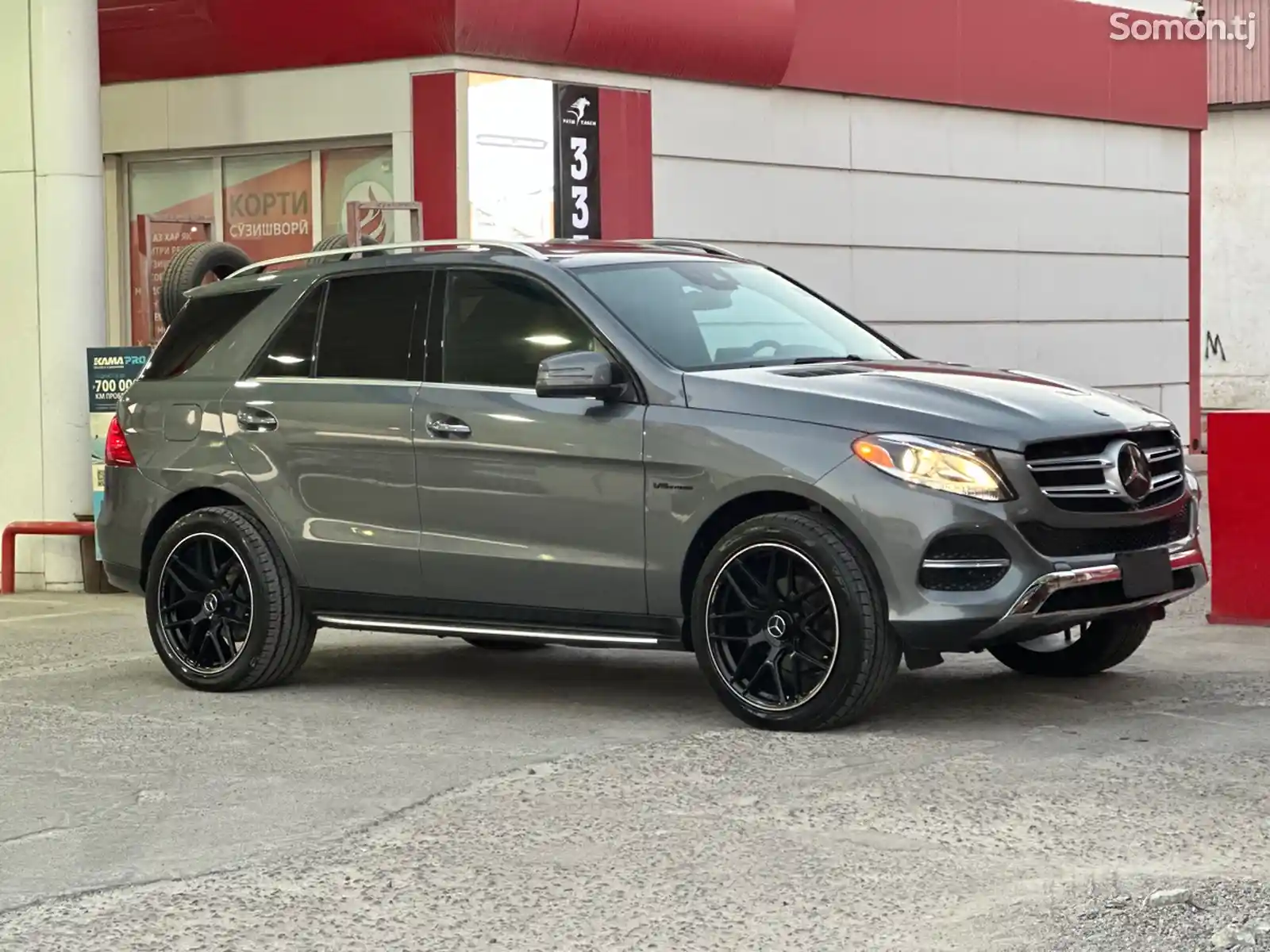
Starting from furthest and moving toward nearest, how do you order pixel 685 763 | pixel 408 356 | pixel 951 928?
pixel 408 356 → pixel 685 763 → pixel 951 928

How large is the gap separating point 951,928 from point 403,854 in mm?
1582

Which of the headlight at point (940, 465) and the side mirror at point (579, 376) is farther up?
the side mirror at point (579, 376)

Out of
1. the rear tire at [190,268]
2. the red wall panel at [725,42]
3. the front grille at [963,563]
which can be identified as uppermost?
the red wall panel at [725,42]

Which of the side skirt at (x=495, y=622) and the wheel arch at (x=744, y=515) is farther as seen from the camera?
the side skirt at (x=495, y=622)

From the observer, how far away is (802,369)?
783 centimetres

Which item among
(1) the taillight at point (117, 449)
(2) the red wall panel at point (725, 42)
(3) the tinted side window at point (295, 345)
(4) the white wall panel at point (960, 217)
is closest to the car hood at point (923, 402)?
(3) the tinted side window at point (295, 345)

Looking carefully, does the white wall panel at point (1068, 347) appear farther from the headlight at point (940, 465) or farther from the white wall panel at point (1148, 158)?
the headlight at point (940, 465)

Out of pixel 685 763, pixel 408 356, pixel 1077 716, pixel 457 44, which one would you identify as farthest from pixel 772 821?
pixel 457 44

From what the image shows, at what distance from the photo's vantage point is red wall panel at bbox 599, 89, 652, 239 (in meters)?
16.3

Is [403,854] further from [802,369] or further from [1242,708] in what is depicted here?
[1242,708]

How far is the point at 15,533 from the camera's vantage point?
13.5m

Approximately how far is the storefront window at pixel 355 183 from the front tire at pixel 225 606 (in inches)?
282

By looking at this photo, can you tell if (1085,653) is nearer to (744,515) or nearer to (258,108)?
(744,515)

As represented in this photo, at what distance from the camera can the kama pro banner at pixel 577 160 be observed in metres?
16.0
